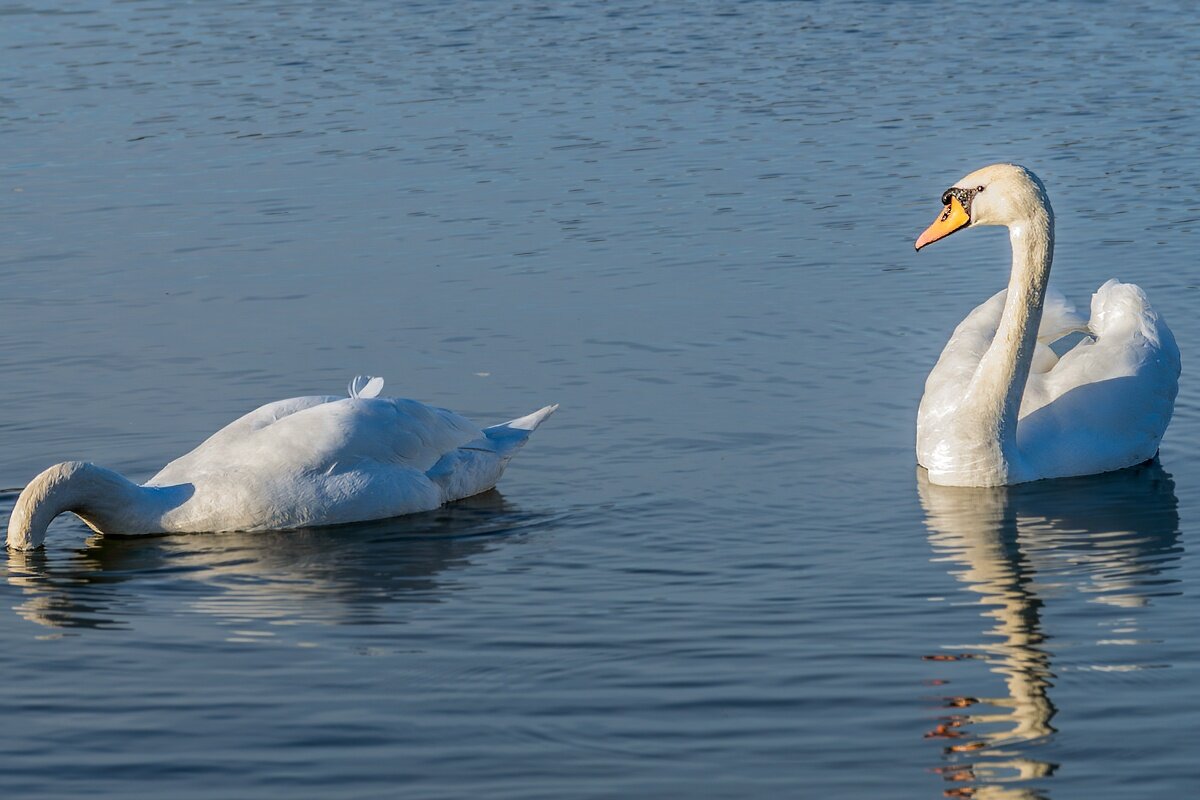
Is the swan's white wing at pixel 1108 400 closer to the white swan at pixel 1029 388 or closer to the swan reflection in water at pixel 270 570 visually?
the white swan at pixel 1029 388

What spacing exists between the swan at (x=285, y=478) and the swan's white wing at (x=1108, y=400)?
277cm

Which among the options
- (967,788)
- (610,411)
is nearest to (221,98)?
(610,411)

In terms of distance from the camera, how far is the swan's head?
1055cm

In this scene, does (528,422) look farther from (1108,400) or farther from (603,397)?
(1108,400)

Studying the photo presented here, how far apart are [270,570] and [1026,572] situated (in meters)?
3.19

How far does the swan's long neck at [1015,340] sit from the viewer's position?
10.3m

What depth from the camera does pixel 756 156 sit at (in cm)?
1769

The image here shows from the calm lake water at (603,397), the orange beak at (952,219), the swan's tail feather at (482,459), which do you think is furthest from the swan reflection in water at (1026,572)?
the swan's tail feather at (482,459)

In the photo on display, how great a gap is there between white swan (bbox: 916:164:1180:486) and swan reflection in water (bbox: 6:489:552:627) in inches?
84.8

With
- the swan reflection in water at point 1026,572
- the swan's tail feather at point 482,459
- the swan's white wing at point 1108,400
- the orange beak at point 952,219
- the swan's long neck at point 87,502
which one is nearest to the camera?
the swan reflection in water at point 1026,572

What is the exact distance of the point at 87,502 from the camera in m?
9.55

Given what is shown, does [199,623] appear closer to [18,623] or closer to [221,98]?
[18,623]

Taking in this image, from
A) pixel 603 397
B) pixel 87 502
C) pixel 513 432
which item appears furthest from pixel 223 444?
pixel 603 397

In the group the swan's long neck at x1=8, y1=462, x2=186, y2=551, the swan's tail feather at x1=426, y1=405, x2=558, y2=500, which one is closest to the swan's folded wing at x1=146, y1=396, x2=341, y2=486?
the swan's long neck at x1=8, y1=462, x2=186, y2=551
